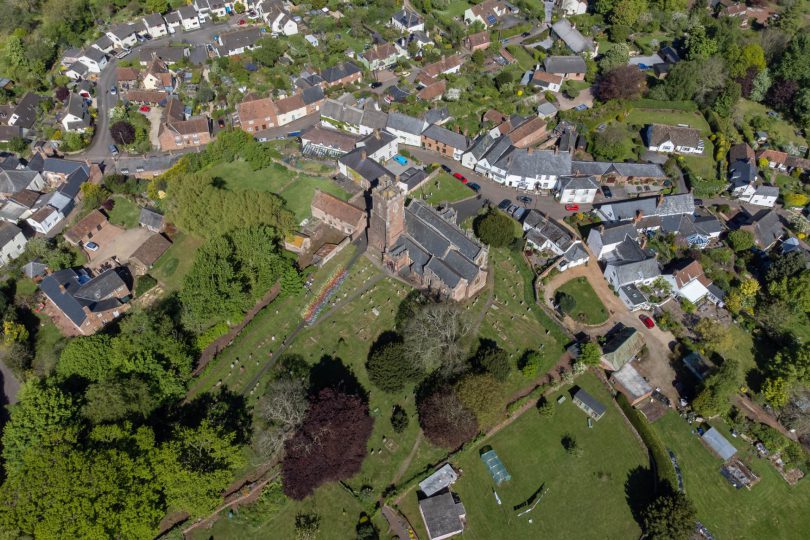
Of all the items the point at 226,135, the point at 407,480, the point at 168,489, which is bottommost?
the point at 407,480

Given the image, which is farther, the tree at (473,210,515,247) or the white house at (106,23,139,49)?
Answer: the white house at (106,23,139,49)

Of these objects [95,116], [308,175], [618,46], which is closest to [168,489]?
[308,175]

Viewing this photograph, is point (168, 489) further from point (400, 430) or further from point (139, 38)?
point (139, 38)

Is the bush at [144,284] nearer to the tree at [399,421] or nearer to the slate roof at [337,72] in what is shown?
the tree at [399,421]

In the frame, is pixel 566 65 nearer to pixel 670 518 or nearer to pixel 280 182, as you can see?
pixel 280 182

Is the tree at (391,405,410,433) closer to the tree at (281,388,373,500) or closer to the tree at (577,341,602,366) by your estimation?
the tree at (281,388,373,500)

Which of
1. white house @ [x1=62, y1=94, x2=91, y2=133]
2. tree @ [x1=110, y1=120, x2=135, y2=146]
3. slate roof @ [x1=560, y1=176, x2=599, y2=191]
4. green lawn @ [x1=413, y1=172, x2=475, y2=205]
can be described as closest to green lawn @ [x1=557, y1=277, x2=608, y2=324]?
slate roof @ [x1=560, y1=176, x2=599, y2=191]
